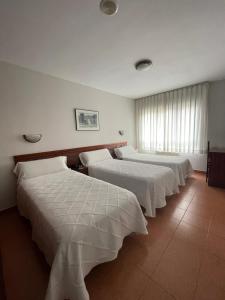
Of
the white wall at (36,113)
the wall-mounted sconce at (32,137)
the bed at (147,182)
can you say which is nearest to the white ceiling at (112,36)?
the white wall at (36,113)

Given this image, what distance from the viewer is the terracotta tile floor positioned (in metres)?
1.11

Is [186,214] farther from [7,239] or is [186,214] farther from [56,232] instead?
[7,239]

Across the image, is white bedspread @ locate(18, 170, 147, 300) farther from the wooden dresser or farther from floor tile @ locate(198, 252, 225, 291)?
the wooden dresser

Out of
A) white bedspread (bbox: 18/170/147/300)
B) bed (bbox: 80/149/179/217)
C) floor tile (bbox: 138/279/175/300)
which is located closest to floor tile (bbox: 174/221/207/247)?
bed (bbox: 80/149/179/217)

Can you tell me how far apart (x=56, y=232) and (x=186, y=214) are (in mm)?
1931

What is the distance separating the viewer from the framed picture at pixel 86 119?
3218 mm

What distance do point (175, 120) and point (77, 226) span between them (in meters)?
3.87

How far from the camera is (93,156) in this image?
127 inches

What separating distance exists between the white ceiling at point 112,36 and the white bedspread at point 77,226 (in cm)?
191

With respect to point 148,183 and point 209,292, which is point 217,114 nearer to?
point 148,183

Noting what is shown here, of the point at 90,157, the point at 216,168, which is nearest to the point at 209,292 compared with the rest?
the point at 216,168

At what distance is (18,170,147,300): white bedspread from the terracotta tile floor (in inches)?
7.9

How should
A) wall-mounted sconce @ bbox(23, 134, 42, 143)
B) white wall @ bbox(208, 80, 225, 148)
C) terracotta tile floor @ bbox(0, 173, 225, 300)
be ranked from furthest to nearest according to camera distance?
white wall @ bbox(208, 80, 225, 148) < wall-mounted sconce @ bbox(23, 134, 42, 143) < terracotta tile floor @ bbox(0, 173, 225, 300)

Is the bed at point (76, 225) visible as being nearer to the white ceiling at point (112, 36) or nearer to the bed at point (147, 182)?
the bed at point (147, 182)
